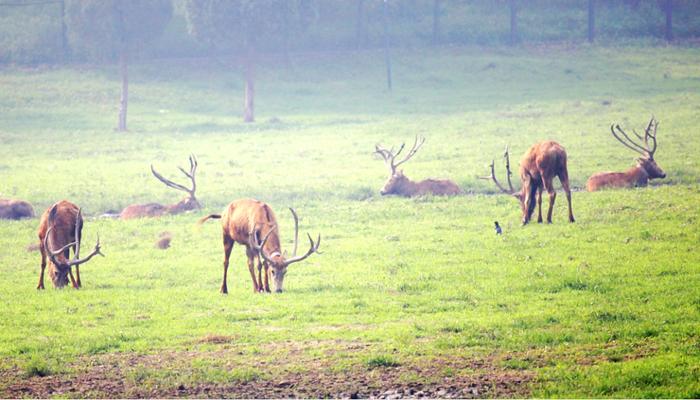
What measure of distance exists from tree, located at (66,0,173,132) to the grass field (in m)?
5.70

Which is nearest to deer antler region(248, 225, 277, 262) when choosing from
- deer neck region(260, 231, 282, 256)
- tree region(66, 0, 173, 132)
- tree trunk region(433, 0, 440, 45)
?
deer neck region(260, 231, 282, 256)

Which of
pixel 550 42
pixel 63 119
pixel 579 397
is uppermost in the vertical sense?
pixel 550 42

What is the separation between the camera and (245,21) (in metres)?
45.2

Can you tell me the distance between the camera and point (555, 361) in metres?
10.6

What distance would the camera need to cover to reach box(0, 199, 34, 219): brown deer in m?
23.4

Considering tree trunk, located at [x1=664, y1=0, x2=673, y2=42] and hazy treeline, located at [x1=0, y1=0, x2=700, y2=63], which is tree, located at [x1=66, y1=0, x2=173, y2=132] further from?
tree trunk, located at [x1=664, y1=0, x2=673, y2=42]

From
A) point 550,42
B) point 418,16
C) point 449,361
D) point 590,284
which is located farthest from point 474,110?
point 449,361

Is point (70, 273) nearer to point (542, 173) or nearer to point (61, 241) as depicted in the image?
point (61, 241)

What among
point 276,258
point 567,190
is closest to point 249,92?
point 567,190

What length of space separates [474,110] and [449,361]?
106ft

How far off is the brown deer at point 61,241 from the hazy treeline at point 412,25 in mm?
37569

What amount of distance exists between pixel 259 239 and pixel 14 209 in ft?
35.2

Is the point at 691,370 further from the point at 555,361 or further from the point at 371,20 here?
the point at 371,20

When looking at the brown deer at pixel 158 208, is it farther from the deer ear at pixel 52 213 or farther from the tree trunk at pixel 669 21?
the tree trunk at pixel 669 21
